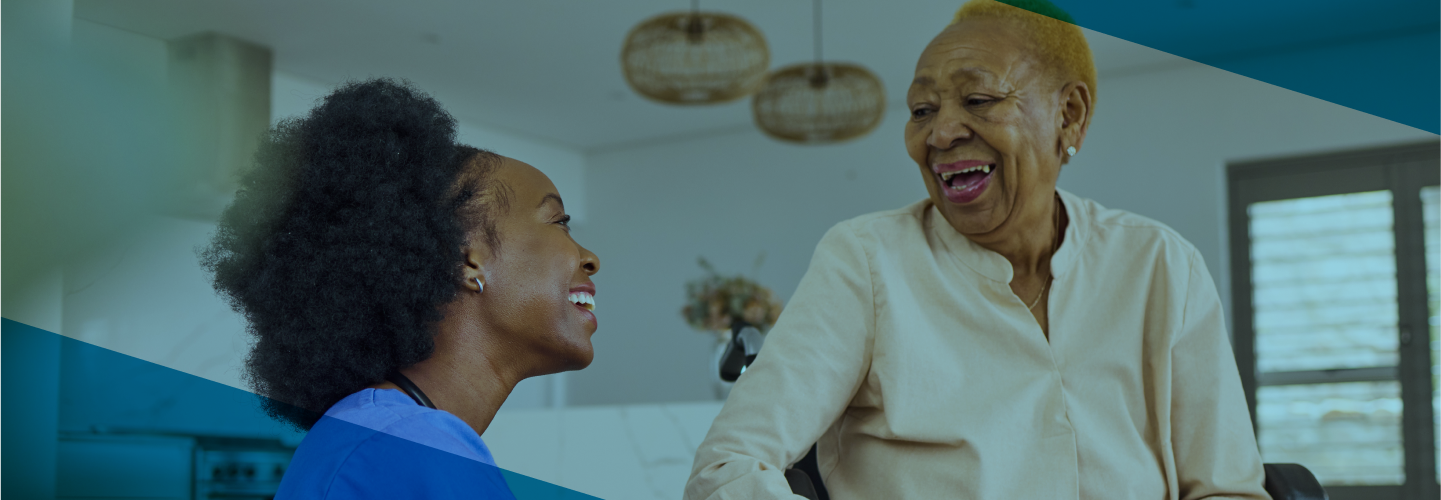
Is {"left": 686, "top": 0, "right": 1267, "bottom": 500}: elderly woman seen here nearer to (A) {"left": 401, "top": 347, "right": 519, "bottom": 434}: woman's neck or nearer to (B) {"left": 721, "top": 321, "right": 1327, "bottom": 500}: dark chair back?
(B) {"left": 721, "top": 321, "right": 1327, "bottom": 500}: dark chair back

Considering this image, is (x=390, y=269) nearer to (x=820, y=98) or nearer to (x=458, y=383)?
(x=458, y=383)

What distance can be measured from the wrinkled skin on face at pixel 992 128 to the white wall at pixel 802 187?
4762 mm

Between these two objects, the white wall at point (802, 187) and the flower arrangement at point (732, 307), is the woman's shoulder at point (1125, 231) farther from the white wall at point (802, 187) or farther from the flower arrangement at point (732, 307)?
the white wall at point (802, 187)

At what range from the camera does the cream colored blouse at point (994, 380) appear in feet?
3.90

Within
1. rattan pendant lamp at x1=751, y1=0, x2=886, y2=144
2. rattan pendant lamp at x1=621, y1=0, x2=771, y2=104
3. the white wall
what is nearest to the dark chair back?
rattan pendant lamp at x1=621, y1=0, x2=771, y2=104

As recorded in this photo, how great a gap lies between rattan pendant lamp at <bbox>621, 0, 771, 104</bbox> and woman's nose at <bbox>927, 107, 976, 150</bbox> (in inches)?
103

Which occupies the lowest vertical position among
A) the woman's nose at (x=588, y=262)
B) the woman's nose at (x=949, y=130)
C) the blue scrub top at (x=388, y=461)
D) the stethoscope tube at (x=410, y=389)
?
the blue scrub top at (x=388, y=461)

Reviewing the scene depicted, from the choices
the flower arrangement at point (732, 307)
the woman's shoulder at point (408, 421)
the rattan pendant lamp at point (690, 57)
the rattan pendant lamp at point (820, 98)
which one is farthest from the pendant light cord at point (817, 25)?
the woman's shoulder at point (408, 421)

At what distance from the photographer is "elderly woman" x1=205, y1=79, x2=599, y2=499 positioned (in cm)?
94

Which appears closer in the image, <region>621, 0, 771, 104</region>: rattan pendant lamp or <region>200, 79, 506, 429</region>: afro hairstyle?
<region>200, 79, 506, 429</region>: afro hairstyle
